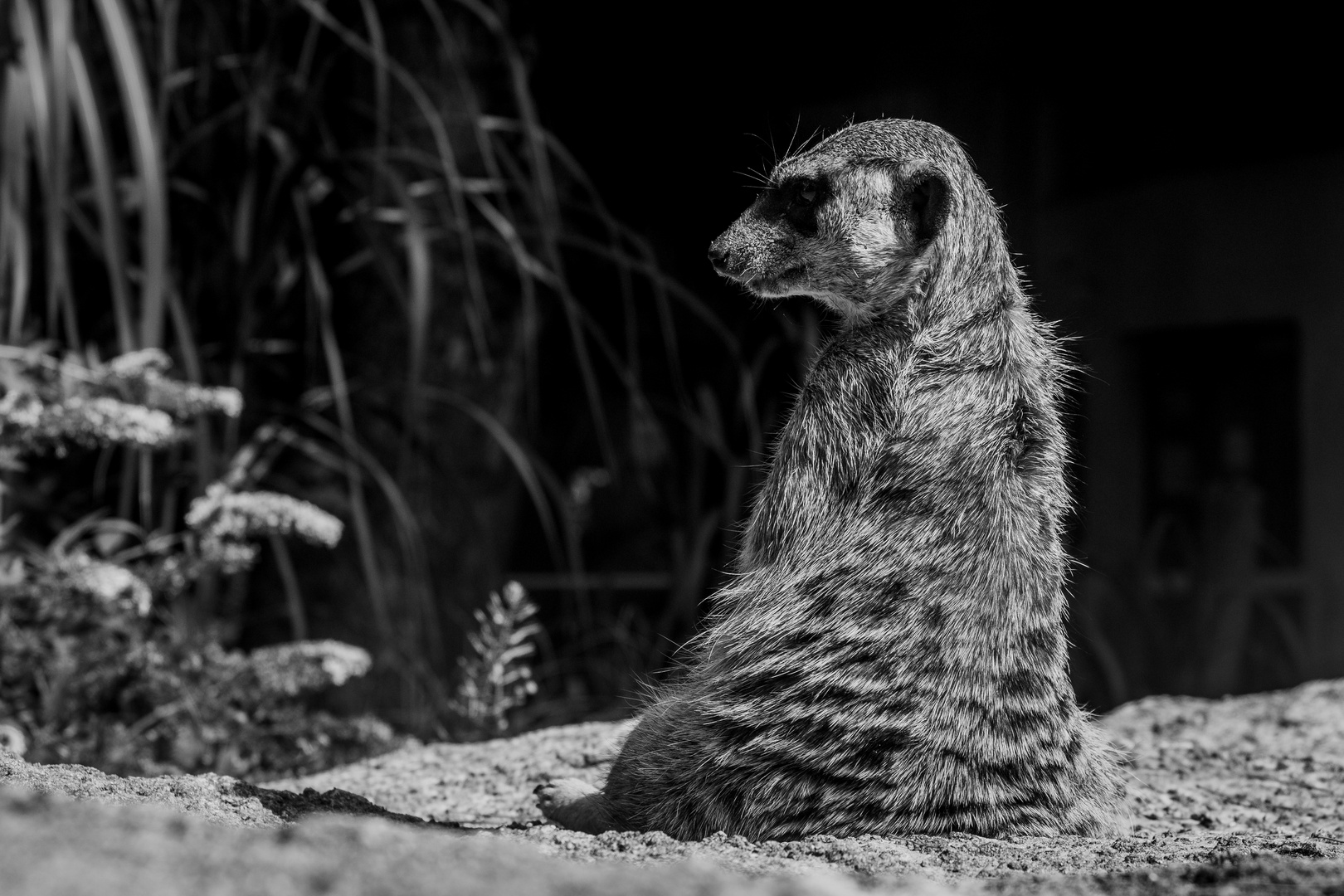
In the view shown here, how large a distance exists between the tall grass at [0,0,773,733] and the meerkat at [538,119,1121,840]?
0.56m

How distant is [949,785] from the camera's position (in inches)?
68.0

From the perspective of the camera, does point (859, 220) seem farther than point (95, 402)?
No

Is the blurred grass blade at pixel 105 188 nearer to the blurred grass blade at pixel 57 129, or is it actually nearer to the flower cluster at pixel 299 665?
the blurred grass blade at pixel 57 129

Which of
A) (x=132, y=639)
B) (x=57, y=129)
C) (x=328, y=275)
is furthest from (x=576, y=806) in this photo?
(x=328, y=275)

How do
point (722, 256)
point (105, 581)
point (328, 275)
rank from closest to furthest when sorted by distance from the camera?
point (722, 256) → point (105, 581) → point (328, 275)

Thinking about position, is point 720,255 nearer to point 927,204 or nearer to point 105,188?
point 927,204

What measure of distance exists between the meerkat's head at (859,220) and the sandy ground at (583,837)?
0.81 metres

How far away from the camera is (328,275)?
136 inches

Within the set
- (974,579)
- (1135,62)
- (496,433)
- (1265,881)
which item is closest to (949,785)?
(974,579)

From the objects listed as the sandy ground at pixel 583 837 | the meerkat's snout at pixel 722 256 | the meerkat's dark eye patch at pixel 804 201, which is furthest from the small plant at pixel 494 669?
the meerkat's dark eye patch at pixel 804 201

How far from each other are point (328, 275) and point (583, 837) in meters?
2.16

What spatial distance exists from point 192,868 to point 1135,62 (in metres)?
5.20

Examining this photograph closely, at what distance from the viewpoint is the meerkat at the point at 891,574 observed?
5.66 ft

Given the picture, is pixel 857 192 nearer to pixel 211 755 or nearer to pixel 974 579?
pixel 974 579
